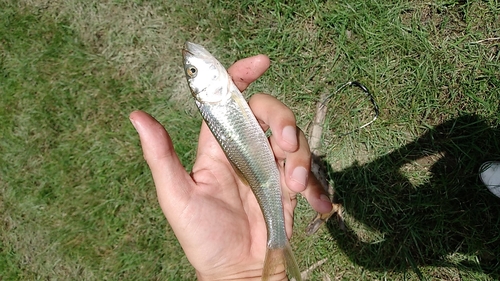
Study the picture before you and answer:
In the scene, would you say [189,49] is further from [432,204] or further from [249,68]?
[432,204]

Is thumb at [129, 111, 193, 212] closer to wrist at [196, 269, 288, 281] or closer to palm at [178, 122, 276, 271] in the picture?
palm at [178, 122, 276, 271]

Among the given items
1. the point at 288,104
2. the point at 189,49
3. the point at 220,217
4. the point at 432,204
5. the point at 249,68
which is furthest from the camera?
the point at 288,104

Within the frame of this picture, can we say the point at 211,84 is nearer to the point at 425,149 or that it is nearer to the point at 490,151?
the point at 425,149

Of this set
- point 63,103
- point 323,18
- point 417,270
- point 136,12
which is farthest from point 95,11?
point 417,270

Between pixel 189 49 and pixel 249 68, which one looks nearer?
pixel 189 49

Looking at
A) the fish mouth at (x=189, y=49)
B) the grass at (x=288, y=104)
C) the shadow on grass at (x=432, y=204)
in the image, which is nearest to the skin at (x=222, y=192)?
the fish mouth at (x=189, y=49)

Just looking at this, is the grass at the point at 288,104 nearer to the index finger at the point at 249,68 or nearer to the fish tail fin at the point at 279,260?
the index finger at the point at 249,68

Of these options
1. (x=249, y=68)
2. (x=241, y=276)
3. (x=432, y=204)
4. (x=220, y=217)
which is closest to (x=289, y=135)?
(x=249, y=68)

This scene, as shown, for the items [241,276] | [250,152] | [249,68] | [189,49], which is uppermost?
[189,49]
